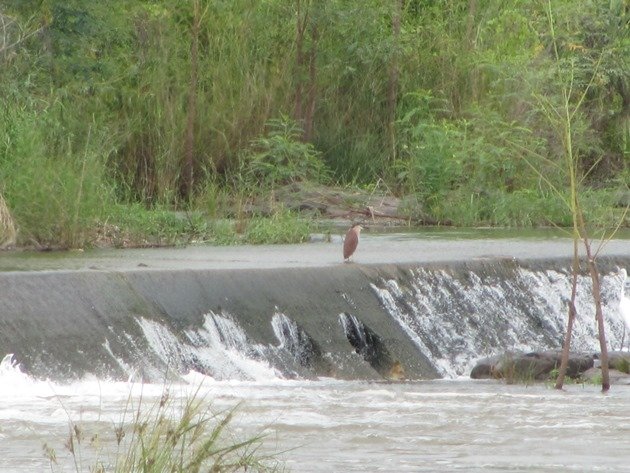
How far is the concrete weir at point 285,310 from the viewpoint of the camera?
970cm

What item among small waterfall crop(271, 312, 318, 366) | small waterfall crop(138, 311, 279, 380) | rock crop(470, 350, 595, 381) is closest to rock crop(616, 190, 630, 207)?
rock crop(470, 350, 595, 381)

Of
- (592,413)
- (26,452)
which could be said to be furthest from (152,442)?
(592,413)

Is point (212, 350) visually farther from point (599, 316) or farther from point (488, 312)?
point (488, 312)

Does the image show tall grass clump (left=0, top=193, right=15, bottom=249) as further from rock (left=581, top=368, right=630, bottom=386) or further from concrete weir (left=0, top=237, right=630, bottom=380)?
rock (left=581, top=368, right=630, bottom=386)

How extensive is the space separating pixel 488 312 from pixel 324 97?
29.7ft

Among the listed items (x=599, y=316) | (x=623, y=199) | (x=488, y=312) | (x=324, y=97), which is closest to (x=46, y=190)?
(x=488, y=312)

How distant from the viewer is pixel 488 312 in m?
12.0

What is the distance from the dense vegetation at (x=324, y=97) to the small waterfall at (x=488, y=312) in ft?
9.72

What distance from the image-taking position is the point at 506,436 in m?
7.67

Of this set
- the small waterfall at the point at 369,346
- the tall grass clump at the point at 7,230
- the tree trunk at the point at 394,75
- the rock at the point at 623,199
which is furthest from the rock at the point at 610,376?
the tree trunk at the point at 394,75

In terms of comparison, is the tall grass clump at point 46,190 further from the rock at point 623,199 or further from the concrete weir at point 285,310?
the rock at point 623,199

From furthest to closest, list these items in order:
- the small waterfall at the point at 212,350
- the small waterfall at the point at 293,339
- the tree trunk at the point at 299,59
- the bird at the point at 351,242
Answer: the tree trunk at the point at 299,59 < the bird at the point at 351,242 < the small waterfall at the point at 293,339 < the small waterfall at the point at 212,350

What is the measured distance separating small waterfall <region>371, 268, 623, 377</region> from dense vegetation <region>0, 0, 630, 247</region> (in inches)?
117

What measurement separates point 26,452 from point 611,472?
2.64 metres
